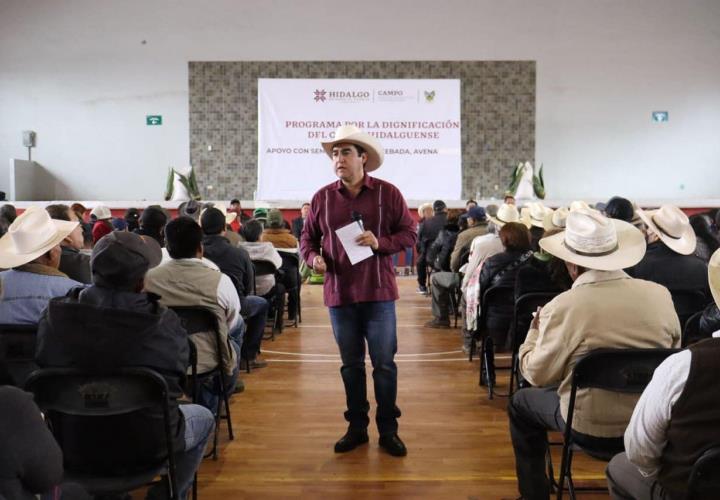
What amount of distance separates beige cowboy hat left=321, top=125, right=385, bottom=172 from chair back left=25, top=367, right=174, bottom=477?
1527 mm

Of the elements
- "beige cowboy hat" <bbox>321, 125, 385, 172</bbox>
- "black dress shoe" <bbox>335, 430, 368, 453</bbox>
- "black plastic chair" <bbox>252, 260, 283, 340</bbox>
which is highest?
"beige cowboy hat" <bbox>321, 125, 385, 172</bbox>

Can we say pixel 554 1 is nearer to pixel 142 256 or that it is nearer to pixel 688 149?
pixel 688 149

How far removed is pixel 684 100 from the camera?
13.6 m

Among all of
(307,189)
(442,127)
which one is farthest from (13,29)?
(442,127)

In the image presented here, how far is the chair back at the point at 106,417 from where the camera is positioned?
195 cm

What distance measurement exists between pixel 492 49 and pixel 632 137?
10.8ft

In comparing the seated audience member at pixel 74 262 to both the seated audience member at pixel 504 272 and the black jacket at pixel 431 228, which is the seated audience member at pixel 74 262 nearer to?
the seated audience member at pixel 504 272

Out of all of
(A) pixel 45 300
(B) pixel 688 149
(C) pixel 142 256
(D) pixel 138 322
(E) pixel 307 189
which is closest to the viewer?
(D) pixel 138 322

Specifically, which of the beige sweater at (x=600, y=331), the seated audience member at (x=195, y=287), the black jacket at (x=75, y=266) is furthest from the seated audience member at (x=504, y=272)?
the black jacket at (x=75, y=266)

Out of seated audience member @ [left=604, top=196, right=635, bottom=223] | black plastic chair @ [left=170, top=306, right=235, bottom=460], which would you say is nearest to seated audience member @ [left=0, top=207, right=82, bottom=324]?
black plastic chair @ [left=170, top=306, right=235, bottom=460]

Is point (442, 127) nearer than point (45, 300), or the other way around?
point (45, 300)

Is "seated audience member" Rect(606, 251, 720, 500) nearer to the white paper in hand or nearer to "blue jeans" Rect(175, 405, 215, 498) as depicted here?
"blue jeans" Rect(175, 405, 215, 498)

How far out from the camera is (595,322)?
216cm

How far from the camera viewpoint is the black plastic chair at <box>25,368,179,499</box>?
195cm
